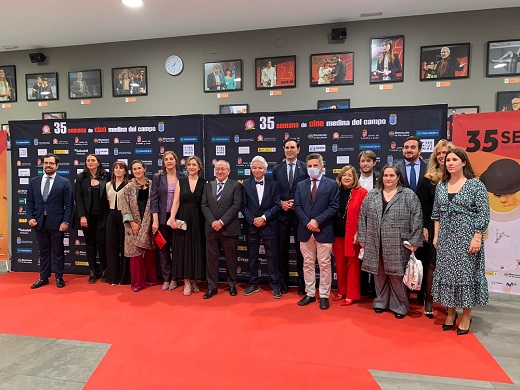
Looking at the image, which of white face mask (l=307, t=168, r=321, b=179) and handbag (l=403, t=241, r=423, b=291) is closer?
handbag (l=403, t=241, r=423, b=291)

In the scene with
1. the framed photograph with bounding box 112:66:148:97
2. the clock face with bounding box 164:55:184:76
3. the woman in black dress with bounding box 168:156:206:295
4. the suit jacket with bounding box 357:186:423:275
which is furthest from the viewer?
the framed photograph with bounding box 112:66:148:97

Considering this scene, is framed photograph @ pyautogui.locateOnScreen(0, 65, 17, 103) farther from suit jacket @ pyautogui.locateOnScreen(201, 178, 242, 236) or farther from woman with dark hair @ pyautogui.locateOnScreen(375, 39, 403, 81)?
woman with dark hair @ pyautogui.locateOnScreen(375, 39, 403, 81)

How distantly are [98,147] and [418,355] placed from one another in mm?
4780

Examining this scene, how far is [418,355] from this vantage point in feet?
9.10

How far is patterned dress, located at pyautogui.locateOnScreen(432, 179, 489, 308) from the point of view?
2967 millimetres

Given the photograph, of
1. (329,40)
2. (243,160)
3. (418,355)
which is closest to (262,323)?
(418,355)

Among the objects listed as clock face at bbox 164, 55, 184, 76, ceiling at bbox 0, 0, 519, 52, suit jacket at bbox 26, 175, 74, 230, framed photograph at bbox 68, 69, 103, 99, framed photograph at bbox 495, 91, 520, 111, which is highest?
ceiling at bbox 0, 0, 519, 52

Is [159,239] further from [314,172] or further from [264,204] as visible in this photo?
[314,172]

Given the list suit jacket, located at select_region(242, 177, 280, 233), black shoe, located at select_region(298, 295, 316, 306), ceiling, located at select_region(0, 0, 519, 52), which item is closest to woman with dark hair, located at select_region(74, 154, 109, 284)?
suit jacket, located at select_region(242, 177, 280, 233)

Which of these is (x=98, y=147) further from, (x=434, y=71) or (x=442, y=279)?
(x=434, y=71)

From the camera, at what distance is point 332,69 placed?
609 centimetres

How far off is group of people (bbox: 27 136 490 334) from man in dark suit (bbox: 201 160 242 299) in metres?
0.01

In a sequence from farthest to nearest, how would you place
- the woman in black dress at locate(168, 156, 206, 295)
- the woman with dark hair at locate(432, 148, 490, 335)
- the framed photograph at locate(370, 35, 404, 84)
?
1. the framed photograph at locate(370, 35, 404, 84)
2. the woman in black dress at locate(168, 156, 206, 295)
3. the woman with dark hair at locate(432, 148, 490, 335)

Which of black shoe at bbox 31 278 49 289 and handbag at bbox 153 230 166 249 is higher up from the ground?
handbag at bbox 153 230 166 249
